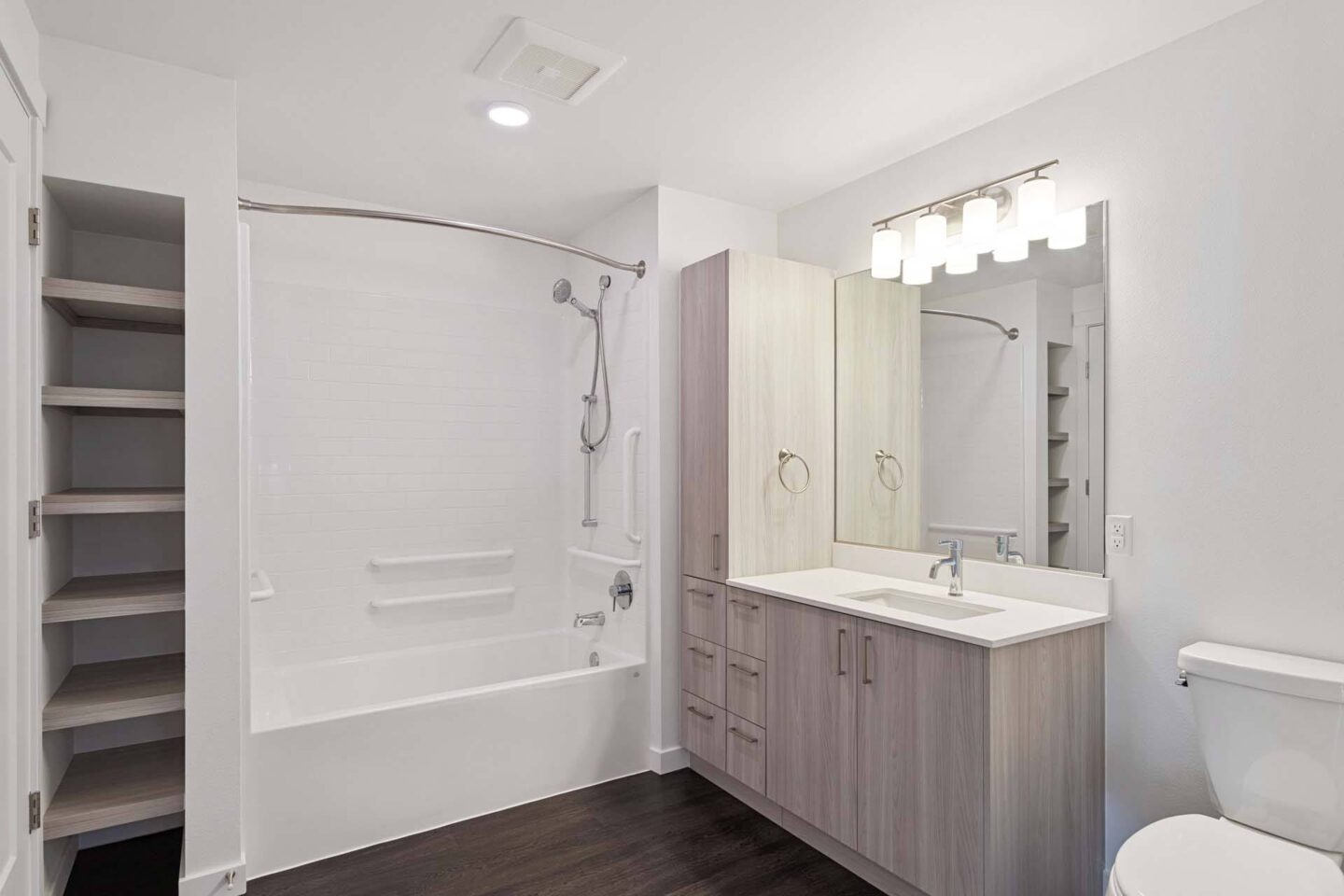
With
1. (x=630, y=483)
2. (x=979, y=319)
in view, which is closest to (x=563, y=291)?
(x=630, y=483)

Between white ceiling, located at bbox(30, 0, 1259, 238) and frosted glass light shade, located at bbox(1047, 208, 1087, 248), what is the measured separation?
1.40ft

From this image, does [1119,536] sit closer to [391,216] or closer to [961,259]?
[961,259]

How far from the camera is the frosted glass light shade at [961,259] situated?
2.62 m

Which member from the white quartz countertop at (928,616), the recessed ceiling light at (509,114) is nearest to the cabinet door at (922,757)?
the white quartz countertop at (928,616)

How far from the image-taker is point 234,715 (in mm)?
2242

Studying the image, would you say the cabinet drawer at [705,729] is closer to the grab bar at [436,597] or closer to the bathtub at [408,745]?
the bathtub at [408,745]

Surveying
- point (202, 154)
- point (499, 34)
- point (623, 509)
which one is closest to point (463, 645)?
point (623, 509)

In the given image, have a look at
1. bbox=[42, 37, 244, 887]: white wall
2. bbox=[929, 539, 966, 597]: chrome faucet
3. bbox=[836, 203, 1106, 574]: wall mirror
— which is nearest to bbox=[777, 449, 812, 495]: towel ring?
bbox=[836, 203, 1106, 574]: wall mirror

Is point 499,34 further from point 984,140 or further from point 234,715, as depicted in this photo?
point 234,715

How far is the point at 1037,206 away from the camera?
2365mm

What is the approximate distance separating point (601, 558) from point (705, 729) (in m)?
0.93

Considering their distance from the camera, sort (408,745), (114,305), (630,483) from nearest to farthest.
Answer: (114,305), (408,745), (630,483)

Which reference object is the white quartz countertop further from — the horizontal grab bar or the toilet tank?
the toilet tank

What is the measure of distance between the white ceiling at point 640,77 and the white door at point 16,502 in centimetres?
50
